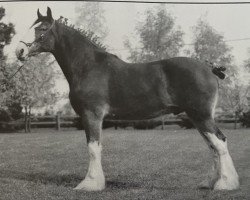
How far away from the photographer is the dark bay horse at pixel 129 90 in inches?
163

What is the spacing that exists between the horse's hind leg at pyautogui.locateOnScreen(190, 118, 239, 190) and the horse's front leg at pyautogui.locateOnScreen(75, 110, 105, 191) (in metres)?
0.99

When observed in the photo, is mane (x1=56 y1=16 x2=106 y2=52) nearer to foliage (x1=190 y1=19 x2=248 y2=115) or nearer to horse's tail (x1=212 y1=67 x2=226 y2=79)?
foliage (x1=190 y1=19 x2=248 y2=115)

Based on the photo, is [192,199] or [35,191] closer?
[192,199]

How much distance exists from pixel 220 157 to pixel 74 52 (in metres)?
1.79

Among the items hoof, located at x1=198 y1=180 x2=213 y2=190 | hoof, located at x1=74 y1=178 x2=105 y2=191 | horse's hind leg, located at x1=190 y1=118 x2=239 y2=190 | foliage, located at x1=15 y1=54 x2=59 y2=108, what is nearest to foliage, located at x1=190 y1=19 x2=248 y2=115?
horse's hind leg, located at x1=190 y1=118 x2=239 y2=190

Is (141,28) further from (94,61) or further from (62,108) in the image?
(62,108)

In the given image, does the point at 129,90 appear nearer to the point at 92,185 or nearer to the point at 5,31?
the point at 92,185

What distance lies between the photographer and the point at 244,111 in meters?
5.27

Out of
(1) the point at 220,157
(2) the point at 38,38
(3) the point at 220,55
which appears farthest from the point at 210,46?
(2) the point at 38,38

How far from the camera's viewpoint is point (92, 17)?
15.3 ft

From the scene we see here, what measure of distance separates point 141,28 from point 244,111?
167 centimetres

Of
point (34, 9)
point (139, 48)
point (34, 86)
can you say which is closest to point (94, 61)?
point (139, 48)

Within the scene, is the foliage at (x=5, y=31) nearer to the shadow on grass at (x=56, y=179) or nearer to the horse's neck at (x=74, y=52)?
the horse's neck at (x=74, y=52)


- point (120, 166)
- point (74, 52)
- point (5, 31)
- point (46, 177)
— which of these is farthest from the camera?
point (120, 166)
